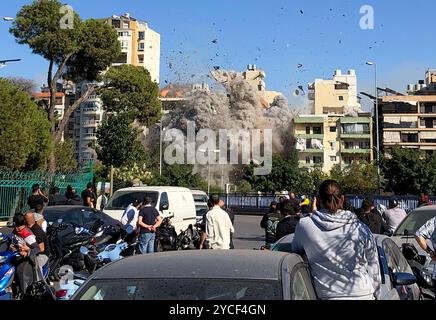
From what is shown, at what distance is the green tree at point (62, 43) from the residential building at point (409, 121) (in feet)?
205

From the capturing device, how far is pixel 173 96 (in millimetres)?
115750

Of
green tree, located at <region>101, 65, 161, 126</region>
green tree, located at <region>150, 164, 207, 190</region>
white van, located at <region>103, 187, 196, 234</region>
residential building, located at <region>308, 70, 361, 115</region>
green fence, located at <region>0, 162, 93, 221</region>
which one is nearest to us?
white van, located at <region>103, 187, 196, 234</region>

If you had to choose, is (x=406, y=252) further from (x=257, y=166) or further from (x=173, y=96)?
(x=173, y=96)

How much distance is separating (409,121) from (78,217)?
83.5m

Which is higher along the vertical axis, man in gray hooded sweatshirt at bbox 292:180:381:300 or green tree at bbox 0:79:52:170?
green tree at bbox 0:79:52:170

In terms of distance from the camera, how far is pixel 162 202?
16969 millimetres

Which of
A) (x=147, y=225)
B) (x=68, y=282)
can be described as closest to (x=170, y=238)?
(x=147, y=225)

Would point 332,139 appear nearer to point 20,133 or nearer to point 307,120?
point 307,120

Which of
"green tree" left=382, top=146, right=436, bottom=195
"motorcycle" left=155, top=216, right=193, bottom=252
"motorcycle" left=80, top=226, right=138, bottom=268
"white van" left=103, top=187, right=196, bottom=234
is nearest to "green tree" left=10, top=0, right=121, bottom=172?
"white van" left=103, top=187, right=196, bottom=234

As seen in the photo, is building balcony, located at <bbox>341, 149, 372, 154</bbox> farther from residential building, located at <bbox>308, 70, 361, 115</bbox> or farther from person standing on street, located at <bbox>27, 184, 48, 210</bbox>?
person standing on street, located at <bbox>27, 184, 48, 210</bbox>

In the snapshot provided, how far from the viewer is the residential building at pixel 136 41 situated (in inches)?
4277

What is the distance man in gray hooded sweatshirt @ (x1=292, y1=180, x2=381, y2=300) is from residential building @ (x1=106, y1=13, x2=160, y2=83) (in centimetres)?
10492

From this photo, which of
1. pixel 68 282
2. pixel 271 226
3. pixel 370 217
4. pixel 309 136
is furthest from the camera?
pixel 309 136

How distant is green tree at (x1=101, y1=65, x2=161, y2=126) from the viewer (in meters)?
36.9
